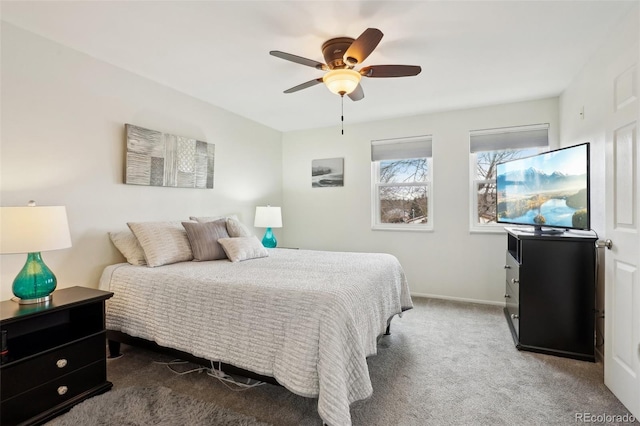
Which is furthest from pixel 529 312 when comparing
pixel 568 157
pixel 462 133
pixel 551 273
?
pixel 462 133

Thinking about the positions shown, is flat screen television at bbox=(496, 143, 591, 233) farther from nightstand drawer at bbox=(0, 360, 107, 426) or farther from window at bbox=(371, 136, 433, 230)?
nightstand drawer at bbox=(0, 360, 107, 426)

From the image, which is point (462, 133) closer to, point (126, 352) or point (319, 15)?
point (319, 15)

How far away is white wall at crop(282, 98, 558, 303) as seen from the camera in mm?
3807

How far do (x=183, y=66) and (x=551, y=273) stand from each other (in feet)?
11.4

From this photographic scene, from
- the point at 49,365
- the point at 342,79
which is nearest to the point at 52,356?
the point at 49,365

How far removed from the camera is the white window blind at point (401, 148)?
13.7 feet

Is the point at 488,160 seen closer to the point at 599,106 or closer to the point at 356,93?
the point at 599,106

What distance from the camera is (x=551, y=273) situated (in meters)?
2.48

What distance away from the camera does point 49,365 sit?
1805 mm

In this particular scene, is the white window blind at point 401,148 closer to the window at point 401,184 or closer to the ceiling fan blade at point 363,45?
the window at point 401,184

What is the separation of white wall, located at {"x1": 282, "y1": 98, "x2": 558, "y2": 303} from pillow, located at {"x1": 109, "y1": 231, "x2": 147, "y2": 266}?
2552mm

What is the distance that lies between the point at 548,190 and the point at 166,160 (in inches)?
138

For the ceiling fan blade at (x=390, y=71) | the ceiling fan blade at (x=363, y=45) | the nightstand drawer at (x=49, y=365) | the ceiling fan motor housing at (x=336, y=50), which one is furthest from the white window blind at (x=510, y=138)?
the nightstand drawer at (x=49, y=365)

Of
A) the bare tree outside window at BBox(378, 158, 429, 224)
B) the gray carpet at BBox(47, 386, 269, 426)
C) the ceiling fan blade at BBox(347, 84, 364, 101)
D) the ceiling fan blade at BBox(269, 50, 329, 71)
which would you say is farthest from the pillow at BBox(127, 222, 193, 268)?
the bare tree outside window at BBox(378, 158, 429, 224)
